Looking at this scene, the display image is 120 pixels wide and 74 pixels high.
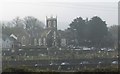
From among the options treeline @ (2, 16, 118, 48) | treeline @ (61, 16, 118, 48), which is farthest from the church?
treeline @ (61, 16, 118, 48)

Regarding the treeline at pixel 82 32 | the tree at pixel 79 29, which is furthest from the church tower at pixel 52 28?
the tree at pixel 79 29

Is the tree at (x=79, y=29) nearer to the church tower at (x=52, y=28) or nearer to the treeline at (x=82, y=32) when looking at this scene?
the treeline at (x=82, y=32)

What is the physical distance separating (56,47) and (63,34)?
427 millimetres

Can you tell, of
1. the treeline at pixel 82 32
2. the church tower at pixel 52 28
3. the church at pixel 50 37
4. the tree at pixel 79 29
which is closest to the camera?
the church tower at pixel 52 28

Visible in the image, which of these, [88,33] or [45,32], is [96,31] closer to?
[88,33]

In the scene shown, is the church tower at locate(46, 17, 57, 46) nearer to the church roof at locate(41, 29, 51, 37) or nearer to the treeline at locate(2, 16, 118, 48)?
the church roof at locate(41, 29, 51, 37)

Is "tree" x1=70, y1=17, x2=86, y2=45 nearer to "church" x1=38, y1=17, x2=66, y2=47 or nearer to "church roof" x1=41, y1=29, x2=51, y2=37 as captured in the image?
"church" x1=38, y1=17, x2=66, y2=47

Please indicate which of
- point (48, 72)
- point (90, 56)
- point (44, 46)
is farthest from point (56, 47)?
point (48, 72)

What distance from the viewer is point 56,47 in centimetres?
661

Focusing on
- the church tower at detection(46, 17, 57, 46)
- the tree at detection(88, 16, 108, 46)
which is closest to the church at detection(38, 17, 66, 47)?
the church tower at detection(46, 17, 57, 46)

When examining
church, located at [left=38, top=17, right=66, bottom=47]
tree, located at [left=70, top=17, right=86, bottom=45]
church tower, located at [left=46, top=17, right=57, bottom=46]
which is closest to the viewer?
church tower, located at [left=46, top=17, right=57, bottom=46]

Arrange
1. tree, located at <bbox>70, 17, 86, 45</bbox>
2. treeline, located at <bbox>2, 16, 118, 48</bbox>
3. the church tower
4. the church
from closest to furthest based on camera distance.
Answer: the church tower < the church < treeline, located at <bbox>2, 16, 118, 48</bbox> < tree, located at <bbox>70, 17, 86, 45</bbox>

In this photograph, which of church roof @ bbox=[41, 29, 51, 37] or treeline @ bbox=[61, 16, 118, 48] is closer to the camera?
church roof @ bbox=[41, 29, 51, 37]

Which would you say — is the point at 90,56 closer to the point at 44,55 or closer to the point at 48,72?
the point at 44,55
